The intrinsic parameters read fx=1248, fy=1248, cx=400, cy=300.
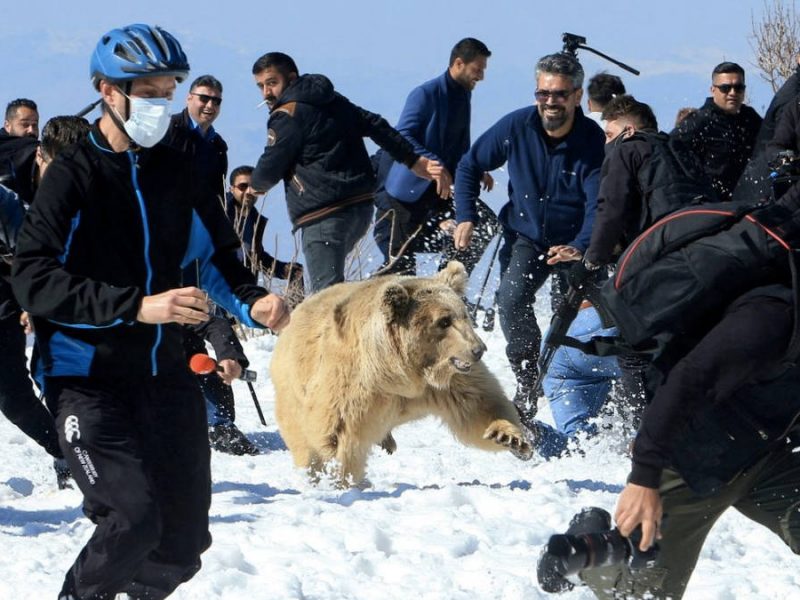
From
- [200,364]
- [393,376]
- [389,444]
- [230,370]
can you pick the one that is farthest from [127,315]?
[389,444]

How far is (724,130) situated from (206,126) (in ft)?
12.7

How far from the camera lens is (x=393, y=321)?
22.6ft

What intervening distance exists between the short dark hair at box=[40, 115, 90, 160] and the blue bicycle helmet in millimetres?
1907

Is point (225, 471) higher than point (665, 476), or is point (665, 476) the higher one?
point (665, 476)

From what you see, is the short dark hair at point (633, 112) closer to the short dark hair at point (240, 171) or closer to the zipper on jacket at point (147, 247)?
the zipper on jacket at point (147, 247)

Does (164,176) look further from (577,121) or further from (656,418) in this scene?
(577,121)

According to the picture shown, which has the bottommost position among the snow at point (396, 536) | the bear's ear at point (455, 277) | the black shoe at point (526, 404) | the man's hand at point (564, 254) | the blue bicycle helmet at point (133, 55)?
the snow at point (396, 536)

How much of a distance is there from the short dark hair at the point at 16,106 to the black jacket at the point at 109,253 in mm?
5685

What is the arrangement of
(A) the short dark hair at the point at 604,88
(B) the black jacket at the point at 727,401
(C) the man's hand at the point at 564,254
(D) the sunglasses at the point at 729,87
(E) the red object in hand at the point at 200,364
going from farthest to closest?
(A) the short dark hair at the point at 604,88
(D) the sunglasses at the point at 729,87
(C) the man's hand at the point at 564,254
(E) the red object in hand at the point at 200,364
(B) the black jacket at the point at 727,401

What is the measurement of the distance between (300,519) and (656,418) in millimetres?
2739

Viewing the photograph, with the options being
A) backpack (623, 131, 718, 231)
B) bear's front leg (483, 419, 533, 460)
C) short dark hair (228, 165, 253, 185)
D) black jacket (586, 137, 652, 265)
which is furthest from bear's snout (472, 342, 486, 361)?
short dark hair (228, 165, 253, 185)

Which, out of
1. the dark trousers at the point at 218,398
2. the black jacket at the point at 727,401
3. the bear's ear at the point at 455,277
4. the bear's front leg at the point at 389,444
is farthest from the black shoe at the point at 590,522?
the dark trousers at the point at 218,398

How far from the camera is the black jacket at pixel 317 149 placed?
28.4ft

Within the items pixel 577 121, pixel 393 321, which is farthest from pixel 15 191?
pixel 577 121
